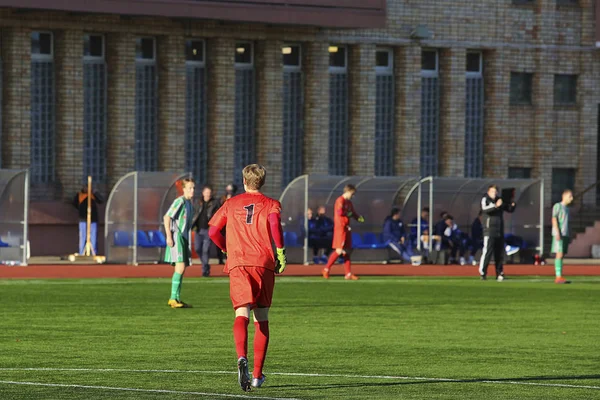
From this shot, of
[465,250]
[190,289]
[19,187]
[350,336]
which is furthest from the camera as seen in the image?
[465,250]

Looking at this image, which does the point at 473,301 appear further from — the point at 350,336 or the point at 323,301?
the point at 350,336

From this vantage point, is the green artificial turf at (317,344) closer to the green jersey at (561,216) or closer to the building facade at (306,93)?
the green jersey at (561,216)

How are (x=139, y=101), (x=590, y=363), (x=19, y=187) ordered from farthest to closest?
(x=139, y=101) → (x=19, y=187) → (x=590, y=363)

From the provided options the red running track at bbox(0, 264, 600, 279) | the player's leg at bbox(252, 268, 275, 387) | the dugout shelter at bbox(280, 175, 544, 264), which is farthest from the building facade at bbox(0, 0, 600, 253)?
the player's leg at bbox(252, 268, 275, 387)

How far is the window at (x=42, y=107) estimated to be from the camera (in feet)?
147

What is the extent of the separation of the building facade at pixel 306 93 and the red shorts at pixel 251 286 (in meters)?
29.9

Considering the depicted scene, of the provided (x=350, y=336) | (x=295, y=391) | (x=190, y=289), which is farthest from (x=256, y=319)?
(x=190, y=289)

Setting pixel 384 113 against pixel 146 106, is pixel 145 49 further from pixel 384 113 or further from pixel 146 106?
pixel 384 113

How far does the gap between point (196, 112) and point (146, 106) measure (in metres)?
1.67

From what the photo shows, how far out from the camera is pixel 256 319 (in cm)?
1325

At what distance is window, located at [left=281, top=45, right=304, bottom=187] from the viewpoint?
4891cm

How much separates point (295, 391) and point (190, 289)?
15483 millimetres

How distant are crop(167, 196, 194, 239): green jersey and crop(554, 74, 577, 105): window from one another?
32066 millimetres

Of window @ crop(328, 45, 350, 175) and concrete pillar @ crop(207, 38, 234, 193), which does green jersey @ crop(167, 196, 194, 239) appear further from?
window @ crop(328, 45, 350, 175)
